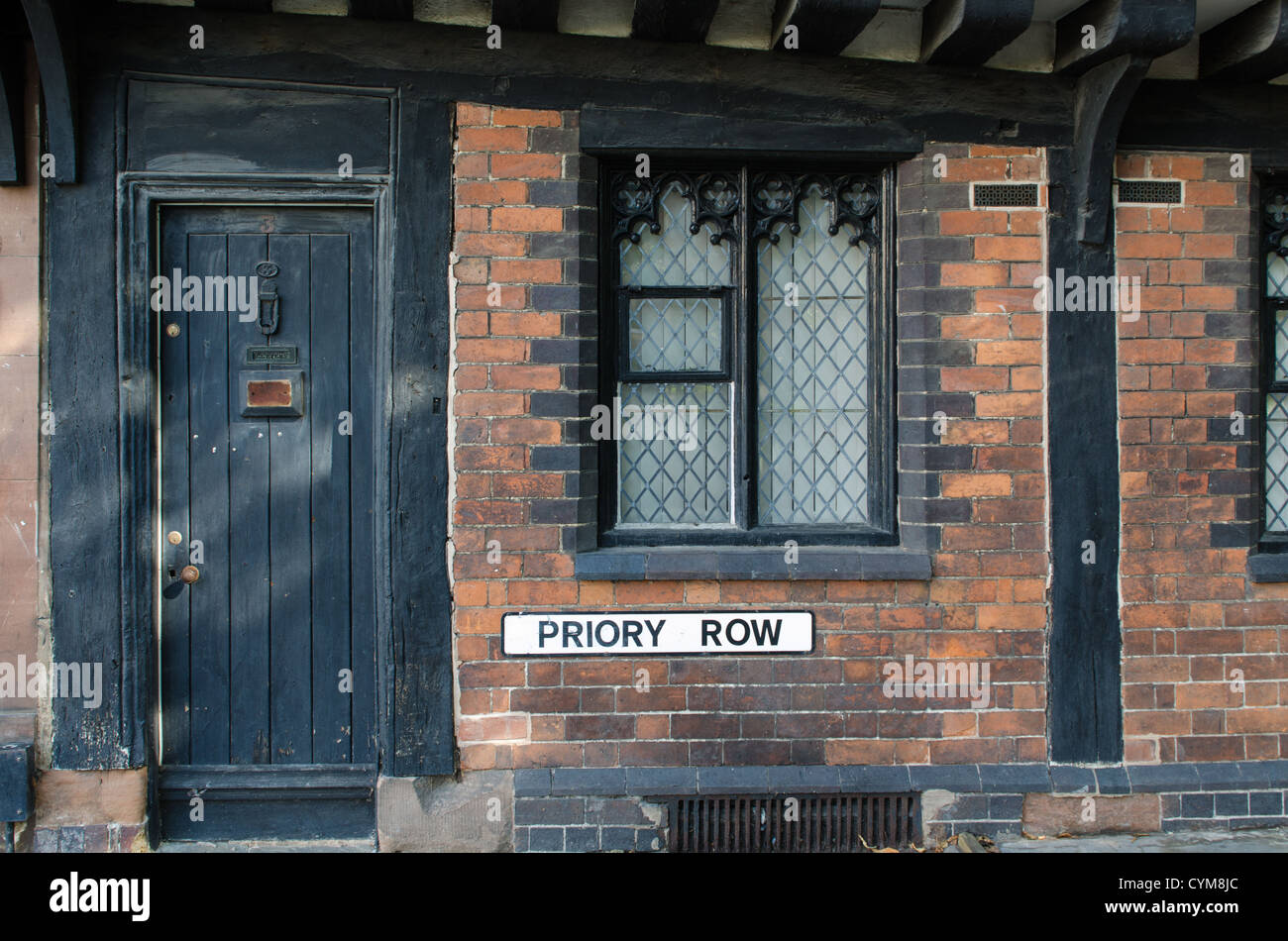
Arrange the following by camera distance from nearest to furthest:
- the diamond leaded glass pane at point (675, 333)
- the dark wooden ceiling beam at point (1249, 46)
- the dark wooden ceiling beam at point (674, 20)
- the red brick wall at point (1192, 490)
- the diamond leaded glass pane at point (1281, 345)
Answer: the dark wooden ceiling beam at point (674, 20) < the dark wooden ceiling beam at point (1249, 46) < the red brick wall at point (1192, 490) < the diamond leaded glass pane at point (675, 333) < the diamond leaded glass pane at point (1281, 345)

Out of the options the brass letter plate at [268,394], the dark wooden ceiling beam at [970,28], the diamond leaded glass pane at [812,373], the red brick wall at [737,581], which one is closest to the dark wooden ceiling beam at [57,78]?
the brass letter plate at [268,394]

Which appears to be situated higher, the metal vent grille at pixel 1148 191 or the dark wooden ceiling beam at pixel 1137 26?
the dark wooden ceiling beam at pixel 1137 26

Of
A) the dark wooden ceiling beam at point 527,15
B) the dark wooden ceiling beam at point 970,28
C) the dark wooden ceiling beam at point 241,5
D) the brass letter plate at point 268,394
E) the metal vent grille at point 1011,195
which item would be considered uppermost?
the dark wooden ceiling beam at point 241,5

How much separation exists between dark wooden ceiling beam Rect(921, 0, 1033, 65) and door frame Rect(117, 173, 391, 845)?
228 cm

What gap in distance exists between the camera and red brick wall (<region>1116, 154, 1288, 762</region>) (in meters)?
3.57

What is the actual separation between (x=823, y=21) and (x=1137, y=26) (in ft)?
3.83

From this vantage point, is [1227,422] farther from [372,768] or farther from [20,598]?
[20,598]

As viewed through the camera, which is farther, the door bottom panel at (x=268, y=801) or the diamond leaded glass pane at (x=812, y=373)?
the diamond leaded glass pane at (x=812, y=373)

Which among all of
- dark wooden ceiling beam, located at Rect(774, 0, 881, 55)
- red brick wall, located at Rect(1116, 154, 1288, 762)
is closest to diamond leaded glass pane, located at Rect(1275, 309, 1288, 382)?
red brick wall, located at Rect(1116, 154, 1288, 762)

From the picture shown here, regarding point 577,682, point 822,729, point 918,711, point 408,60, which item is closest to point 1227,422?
point 918,711

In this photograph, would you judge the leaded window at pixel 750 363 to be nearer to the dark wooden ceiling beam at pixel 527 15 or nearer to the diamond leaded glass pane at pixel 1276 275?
the dark wooden ceiling beam at pixel 527 15

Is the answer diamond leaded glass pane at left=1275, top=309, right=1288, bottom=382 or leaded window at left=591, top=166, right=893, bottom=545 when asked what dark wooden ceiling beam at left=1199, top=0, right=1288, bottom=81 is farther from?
leaded window at left=591, top=166, right=893, bottom=545

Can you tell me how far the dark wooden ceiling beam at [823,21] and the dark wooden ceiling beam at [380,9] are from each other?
4.77ft

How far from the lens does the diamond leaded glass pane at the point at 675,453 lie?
369 centimetres
